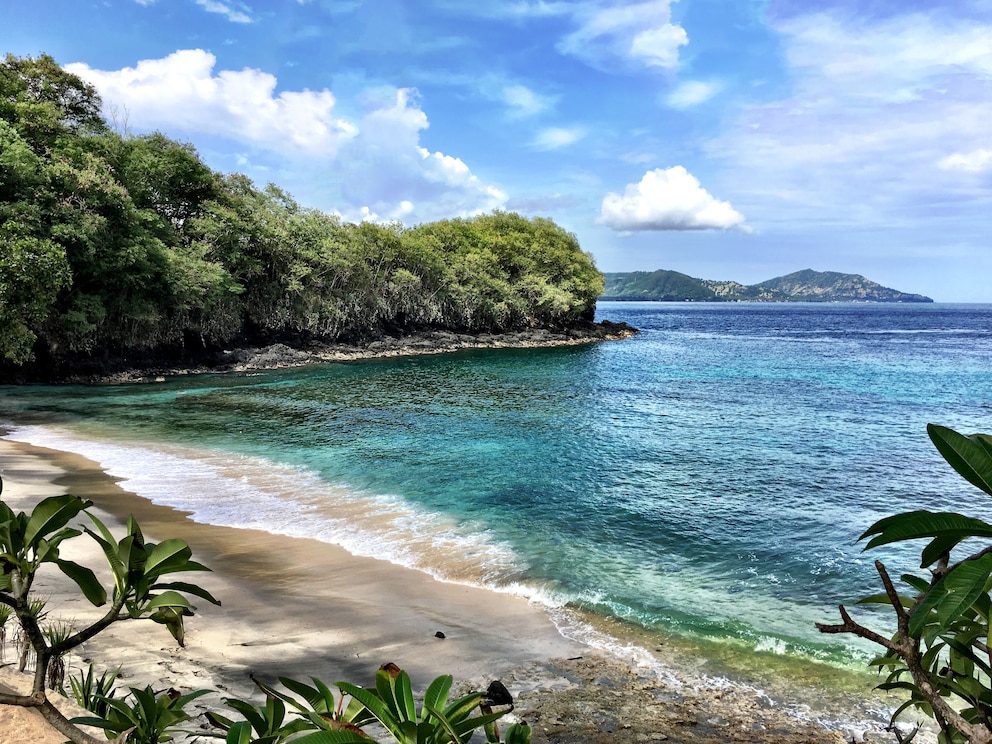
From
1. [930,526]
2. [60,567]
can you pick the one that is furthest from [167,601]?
[930,526]

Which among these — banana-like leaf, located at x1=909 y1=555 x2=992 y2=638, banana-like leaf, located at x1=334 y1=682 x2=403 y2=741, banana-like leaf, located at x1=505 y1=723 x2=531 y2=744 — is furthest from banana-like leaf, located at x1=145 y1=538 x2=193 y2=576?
banana-like leaf, located at x1=909 y1=555 x2=992 y2=638

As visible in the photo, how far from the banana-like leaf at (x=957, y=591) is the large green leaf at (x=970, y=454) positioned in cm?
22

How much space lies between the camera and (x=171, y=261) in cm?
3450

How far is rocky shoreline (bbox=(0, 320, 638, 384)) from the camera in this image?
32.7 metres

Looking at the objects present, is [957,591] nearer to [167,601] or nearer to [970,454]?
[970,454]

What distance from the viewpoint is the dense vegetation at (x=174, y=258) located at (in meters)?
26.0

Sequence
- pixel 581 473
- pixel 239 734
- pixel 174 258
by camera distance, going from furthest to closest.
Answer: pixel 174 258
pixel 581 473
pixel 239 734

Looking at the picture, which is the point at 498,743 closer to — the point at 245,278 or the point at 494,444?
the point at 494,444

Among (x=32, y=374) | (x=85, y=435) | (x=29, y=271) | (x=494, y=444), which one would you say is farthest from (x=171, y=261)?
(x=494, y=444)

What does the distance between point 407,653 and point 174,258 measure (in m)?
34.7

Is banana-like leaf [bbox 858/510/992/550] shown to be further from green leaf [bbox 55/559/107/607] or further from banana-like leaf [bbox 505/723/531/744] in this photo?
green leaf [bbox 55/559/107/607]

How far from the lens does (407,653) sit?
7.12 meters

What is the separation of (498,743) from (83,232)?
109 feet

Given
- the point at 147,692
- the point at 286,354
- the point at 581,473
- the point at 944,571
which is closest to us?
the point at 944,571
